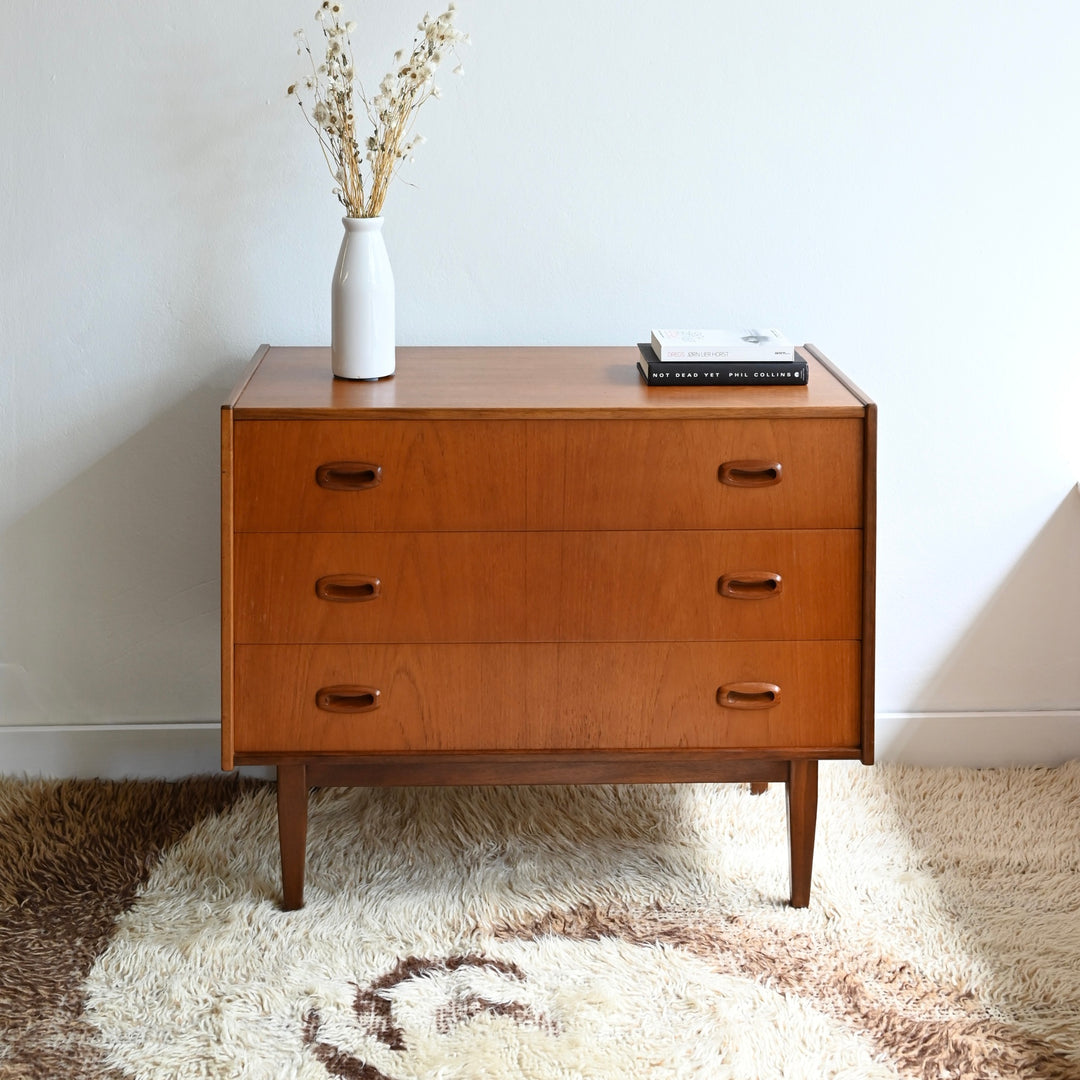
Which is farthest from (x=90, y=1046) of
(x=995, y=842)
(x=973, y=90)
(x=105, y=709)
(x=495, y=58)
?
(x=973, y=90)

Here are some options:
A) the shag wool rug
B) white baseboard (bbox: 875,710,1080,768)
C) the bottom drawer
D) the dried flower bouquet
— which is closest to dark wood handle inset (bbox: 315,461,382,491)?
the bottom drawer

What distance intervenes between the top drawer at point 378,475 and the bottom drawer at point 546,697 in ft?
0.63

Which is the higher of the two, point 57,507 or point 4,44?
point 4,44

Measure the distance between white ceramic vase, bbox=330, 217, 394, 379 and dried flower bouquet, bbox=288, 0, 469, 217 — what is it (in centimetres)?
4

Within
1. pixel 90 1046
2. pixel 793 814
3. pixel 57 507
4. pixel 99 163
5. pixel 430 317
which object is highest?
pixel 99 163

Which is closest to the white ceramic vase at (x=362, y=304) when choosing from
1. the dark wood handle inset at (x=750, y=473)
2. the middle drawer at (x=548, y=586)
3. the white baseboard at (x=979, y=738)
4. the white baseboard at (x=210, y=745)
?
the middle drawer at (x=548, y=586)

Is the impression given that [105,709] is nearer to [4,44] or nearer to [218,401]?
[218,401]

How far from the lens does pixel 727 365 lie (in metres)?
1.93

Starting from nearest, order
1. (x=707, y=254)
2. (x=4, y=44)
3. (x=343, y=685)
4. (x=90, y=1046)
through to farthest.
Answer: (x=90, y=1046), (x=343, y=685), (x=4, y=44), (x=707, y=254)

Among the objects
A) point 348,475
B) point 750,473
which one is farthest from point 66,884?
point 750,473

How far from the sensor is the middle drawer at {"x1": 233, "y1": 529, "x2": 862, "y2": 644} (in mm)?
1826

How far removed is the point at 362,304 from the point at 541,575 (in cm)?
49

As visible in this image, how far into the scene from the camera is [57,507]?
2.28 m

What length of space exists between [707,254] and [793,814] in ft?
3.18
